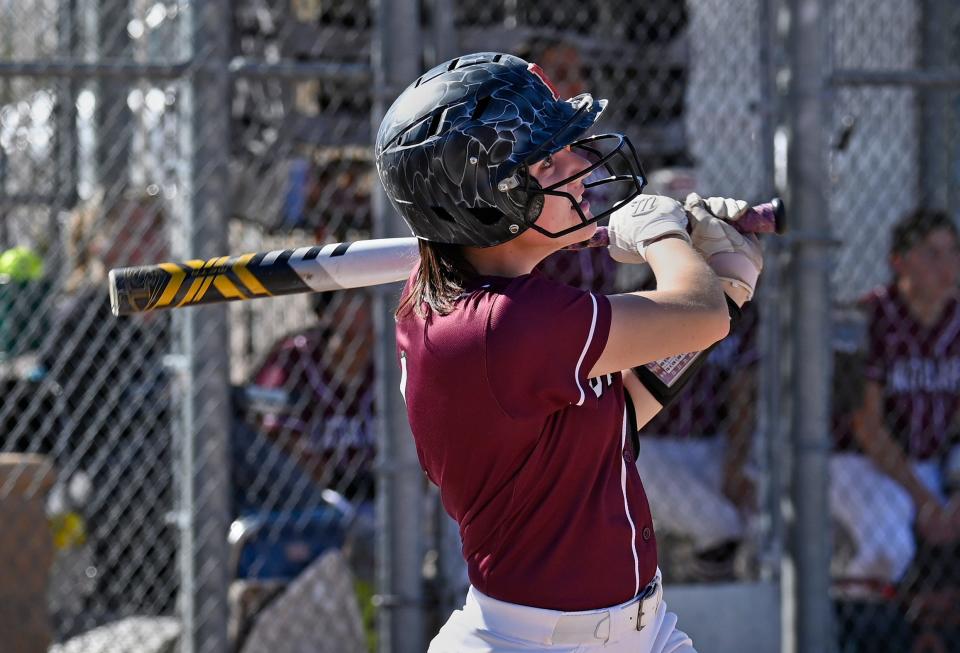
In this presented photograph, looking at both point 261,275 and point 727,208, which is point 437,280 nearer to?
point 261,275

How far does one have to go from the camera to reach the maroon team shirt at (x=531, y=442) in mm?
2105

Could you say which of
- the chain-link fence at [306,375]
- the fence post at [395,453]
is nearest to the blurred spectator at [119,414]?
the chain-link fence at [306,375]

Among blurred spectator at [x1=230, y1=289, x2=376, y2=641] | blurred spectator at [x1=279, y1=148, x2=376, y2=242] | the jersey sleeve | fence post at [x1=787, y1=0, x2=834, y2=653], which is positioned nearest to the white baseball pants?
the jersey sleeve

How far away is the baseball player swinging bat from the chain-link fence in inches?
57.7

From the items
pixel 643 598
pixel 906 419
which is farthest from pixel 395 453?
pixel 906 419

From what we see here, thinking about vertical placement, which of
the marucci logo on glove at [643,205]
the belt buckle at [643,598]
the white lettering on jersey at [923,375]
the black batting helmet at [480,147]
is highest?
the black batting helmet at [480,147]

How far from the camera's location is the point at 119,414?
4.91m

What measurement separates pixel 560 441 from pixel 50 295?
10.6 ft

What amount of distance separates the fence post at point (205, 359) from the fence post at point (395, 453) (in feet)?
1.60

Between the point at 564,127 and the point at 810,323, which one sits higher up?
the point at 564,127

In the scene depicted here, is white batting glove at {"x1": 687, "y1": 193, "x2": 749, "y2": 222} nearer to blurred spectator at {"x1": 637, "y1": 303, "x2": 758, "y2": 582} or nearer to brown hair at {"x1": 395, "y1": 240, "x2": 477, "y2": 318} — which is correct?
brown hair at {"x1": 395, "y1": 240, "x2": 477, "y2": 318}

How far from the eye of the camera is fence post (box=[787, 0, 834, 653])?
414 centimetres

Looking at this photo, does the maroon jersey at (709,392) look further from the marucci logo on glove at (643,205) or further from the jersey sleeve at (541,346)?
the jersey sleeve at (541,346)

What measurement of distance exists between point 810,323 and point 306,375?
186 cm
